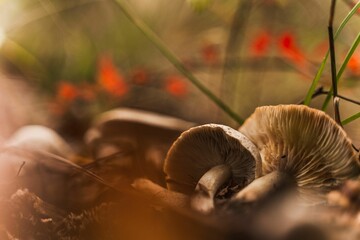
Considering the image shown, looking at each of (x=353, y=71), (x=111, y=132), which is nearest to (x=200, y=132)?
(x=111, y=132)

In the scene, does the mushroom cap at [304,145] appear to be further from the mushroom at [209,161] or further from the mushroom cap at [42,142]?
the mushroom cap at [42,142]

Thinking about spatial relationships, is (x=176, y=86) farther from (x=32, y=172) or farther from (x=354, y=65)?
(x=32, y=172)

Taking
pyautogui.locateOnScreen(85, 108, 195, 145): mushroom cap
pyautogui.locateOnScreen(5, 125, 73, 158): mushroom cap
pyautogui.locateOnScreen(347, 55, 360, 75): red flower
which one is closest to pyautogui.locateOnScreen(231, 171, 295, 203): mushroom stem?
pyautogui.locateOnScreen(85, 108, 195, 145): mushroom cap

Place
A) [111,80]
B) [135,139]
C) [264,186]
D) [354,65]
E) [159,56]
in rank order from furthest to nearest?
[159,56], [111,80], [354,65], [135,139], [264,186]

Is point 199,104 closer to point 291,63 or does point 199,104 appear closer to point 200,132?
point 291,63

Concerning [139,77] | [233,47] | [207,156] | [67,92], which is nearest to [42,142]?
[207,156]

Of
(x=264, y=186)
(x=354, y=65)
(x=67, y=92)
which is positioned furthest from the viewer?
(x=67, y=92)

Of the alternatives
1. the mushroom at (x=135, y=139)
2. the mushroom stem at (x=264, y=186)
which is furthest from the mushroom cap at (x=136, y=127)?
the mushroom stem at (x=264, y=186)
